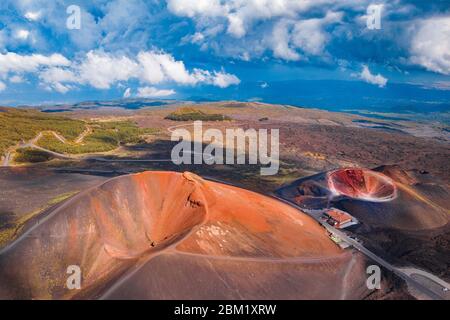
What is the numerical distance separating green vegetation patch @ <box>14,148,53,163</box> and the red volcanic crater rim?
6033 centimetres

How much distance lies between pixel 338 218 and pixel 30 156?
215 ft

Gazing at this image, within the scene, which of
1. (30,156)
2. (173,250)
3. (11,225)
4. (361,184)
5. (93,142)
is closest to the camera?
(173,250)

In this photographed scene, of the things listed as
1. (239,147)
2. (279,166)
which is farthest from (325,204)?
(239,147)

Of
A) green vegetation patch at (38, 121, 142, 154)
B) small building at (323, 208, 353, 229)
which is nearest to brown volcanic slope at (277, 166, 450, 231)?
small building at (323, 208, 353, 229)

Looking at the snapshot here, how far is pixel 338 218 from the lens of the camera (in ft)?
136

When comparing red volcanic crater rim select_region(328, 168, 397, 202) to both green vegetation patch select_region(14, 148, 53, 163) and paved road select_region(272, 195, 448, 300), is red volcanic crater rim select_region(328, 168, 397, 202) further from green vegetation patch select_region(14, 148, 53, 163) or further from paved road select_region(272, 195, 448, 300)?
green vegetation patch select_region(14, 148, 53, 163)

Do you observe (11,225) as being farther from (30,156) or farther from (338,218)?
(30,156)

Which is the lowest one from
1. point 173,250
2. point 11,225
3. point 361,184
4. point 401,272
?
point 401,272

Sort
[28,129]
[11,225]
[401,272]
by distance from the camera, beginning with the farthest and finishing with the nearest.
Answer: [28,129] → [11,225] → [401,272]

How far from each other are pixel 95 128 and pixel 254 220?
110460 mm

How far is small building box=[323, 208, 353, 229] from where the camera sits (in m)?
40.7

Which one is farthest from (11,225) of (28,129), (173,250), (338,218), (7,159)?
(28,129)

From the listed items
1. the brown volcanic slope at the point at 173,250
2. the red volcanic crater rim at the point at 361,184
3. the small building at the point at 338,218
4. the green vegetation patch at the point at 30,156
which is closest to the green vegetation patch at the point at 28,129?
the green vegetation patch at the point at 30,156
